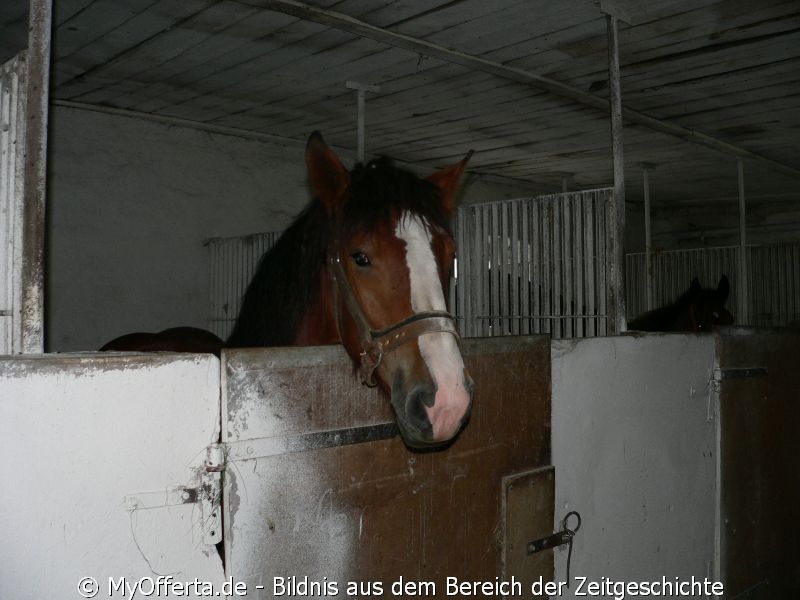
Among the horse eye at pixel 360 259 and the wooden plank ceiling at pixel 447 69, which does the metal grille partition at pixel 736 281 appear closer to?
the wooden plank ceiling at pixel 447 69

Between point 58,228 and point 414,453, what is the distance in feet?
14.4

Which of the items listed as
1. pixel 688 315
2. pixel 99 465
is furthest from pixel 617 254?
pixel 688 315

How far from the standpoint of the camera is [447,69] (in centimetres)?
429

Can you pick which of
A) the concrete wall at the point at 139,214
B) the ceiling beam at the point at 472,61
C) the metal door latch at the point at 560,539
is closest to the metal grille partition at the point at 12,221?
the metal door latch at the point at 560,539

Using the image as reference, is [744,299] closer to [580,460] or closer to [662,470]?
[662,470]

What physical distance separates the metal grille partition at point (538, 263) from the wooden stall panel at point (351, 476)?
4.09ft

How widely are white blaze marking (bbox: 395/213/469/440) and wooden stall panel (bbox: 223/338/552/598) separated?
309mm

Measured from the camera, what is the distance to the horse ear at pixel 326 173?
182cm

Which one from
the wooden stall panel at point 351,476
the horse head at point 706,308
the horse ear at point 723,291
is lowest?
the wooden stall panel at point 351,476

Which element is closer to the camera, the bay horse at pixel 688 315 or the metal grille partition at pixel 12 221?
the metal grille partition at pixel 12 221

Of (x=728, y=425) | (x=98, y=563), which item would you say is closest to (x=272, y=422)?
(x=98, y=563)

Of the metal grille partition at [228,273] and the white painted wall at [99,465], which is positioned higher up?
the metal grille partition at [228,273]

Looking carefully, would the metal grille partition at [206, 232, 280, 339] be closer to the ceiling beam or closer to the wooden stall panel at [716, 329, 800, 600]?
the ceiling beam

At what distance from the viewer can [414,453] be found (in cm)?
183
